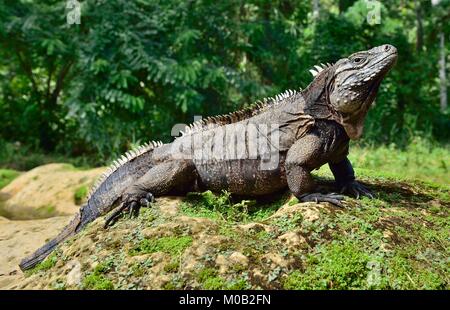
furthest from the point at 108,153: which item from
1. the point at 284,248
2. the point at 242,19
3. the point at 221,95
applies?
the point at 284,248

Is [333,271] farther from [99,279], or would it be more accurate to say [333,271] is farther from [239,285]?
[99,279]

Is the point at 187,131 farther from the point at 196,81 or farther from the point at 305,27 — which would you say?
the point at 305,27

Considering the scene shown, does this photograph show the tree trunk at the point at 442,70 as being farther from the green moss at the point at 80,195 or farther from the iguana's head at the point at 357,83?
the iguana's head at the point at 357,83

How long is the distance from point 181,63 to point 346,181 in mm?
7682

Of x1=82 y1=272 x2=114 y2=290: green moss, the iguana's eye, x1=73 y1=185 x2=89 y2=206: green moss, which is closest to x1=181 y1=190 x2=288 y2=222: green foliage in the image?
x1=82 y1=272 x2=114 y2=290: green moss

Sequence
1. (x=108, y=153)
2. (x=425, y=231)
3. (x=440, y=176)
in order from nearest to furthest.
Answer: (x=425, y=231), (x=440, y=176), (x=108, y=153)

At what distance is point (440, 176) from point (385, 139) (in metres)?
4.28

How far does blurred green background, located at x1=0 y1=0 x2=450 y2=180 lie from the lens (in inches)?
445

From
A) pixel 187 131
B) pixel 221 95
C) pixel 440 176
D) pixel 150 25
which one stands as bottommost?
pixel 440 176

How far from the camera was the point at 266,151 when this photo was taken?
4445 mm

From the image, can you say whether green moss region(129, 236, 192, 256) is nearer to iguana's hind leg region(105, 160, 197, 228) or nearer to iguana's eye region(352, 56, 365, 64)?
iguana's hind leg region(105, 160, 197, 228)

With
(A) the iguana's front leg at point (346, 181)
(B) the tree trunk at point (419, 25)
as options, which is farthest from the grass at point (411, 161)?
(B) the tree trunk at point (419, 25)

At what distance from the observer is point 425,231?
386cm

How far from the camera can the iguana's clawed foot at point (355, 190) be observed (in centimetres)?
441
